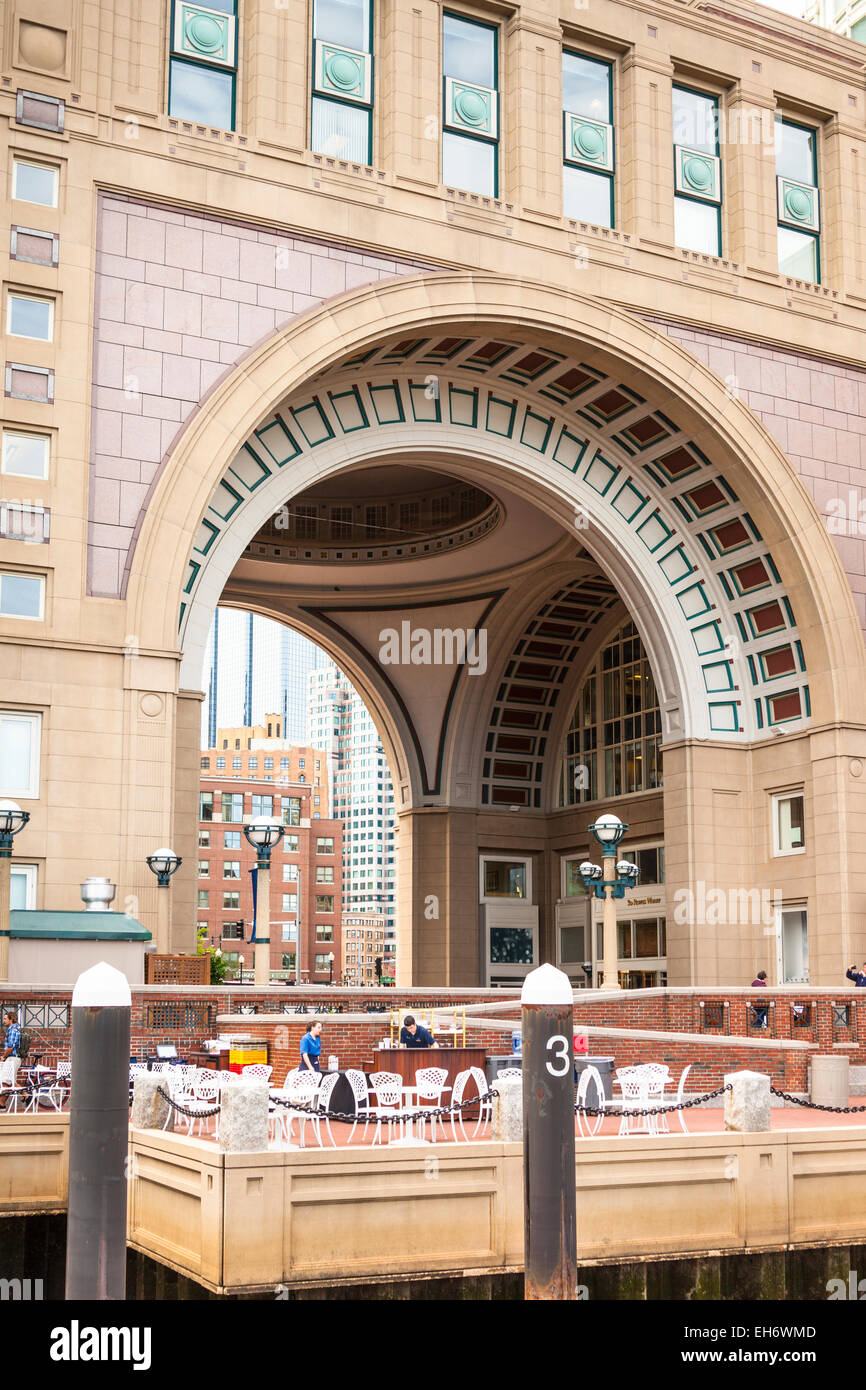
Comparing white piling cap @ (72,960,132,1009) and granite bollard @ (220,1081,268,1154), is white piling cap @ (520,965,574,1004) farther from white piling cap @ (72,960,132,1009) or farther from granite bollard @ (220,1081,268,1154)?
white piling cap @ (72,960,132,1009)

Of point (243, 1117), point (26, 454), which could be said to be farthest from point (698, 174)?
point (243, 1117)

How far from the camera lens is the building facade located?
27172 millimetres

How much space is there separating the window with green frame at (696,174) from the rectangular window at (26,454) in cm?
1531

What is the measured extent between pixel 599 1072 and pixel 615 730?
24958mm

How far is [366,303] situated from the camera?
30.2m

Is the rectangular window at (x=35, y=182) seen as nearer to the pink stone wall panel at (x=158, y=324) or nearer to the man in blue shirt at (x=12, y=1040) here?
the pink stone wall panel at (x=158, y=324)

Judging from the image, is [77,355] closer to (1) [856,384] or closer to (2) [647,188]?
(2) [647,188]

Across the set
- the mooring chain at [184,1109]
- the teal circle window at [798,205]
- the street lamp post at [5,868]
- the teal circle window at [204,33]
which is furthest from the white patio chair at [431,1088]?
the teal circle window at [798,205]

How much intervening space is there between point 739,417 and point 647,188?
5.37m

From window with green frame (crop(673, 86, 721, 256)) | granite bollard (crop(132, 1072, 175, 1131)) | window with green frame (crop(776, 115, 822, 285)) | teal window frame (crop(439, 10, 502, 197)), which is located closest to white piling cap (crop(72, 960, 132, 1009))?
granite bollard (crop(132, 1072, 175, 1131))

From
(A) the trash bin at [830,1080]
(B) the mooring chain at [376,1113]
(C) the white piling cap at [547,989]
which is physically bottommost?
(A) the trash bin at [830,1080]

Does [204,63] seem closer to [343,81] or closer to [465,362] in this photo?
[343,81]

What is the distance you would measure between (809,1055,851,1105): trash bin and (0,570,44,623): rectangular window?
1518 centimetres

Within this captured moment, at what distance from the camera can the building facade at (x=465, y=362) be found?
89.1 feet
